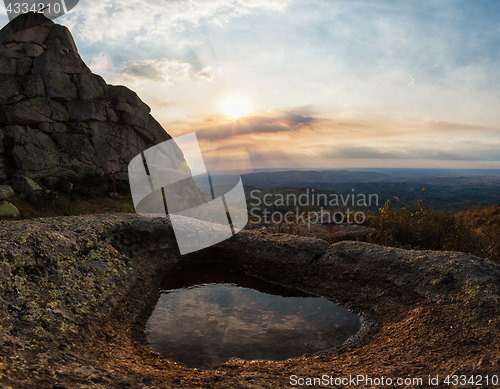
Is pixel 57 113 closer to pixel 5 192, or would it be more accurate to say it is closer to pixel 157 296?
pixel 5 192

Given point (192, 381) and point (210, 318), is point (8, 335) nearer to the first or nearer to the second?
point (192, 381)

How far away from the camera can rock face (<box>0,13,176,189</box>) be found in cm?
2028

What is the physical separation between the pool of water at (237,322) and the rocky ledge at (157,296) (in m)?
0.20

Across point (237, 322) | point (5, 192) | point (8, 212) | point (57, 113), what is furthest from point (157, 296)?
point (57, 113)

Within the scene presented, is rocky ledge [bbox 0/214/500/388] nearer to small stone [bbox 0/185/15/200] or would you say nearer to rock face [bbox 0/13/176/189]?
small stone [bbox 0/185/15/200]

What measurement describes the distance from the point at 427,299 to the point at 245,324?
8.72ft

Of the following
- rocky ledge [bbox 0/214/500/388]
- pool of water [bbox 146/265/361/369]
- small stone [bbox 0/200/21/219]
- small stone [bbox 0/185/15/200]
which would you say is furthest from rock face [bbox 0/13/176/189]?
pool of water [bbox 146/265/361/369]

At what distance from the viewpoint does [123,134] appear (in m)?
26.7

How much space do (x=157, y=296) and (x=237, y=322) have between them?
4.96 ft

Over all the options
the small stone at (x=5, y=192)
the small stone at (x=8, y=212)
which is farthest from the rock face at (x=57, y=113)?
the small stone at (x=8, y=212)

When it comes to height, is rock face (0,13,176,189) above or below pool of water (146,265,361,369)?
above

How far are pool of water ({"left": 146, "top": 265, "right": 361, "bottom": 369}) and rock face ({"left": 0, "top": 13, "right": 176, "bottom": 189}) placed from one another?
1991 centimetres

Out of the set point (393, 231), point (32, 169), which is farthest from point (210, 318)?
point (32, 169)

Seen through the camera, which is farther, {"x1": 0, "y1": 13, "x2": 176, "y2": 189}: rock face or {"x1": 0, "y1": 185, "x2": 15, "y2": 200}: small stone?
{"x1": 0, "y1": 13, "x2": 176, "y2": 189}: rock face
